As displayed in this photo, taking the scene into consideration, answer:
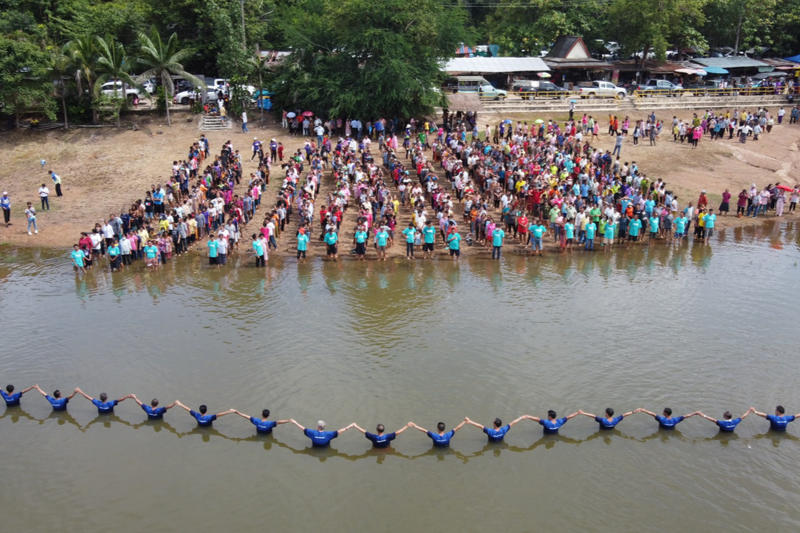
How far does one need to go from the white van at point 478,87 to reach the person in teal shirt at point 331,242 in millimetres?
21759

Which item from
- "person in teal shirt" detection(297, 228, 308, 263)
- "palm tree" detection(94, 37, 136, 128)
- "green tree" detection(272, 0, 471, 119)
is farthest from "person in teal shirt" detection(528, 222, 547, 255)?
"palm tree" detection(94, 37, 136, 128)

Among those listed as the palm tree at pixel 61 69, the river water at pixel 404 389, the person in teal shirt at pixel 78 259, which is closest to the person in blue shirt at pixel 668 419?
the river water at pixel 404 389

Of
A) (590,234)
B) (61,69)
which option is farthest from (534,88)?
(61,69)

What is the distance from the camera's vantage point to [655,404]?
645 inches

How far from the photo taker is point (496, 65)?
47844mm

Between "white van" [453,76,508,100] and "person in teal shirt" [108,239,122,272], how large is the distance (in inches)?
1020

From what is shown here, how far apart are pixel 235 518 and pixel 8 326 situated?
10.8m

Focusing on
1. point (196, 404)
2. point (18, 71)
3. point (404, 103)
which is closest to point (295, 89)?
point (404, 103)

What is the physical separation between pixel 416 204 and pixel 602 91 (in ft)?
75.8

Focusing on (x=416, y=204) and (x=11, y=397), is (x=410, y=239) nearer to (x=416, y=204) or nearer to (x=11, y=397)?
(x=416, y=204)

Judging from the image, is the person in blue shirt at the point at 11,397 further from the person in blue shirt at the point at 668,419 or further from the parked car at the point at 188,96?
the parked car at the point at 188,96

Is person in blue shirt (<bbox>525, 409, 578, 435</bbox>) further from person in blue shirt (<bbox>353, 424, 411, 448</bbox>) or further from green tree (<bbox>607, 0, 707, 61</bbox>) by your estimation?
green tree (<bbox>607, 0, 707, 61</bbox>)

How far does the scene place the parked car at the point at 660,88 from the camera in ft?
151

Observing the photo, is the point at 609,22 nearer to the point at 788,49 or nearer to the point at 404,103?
the point at 788,49
